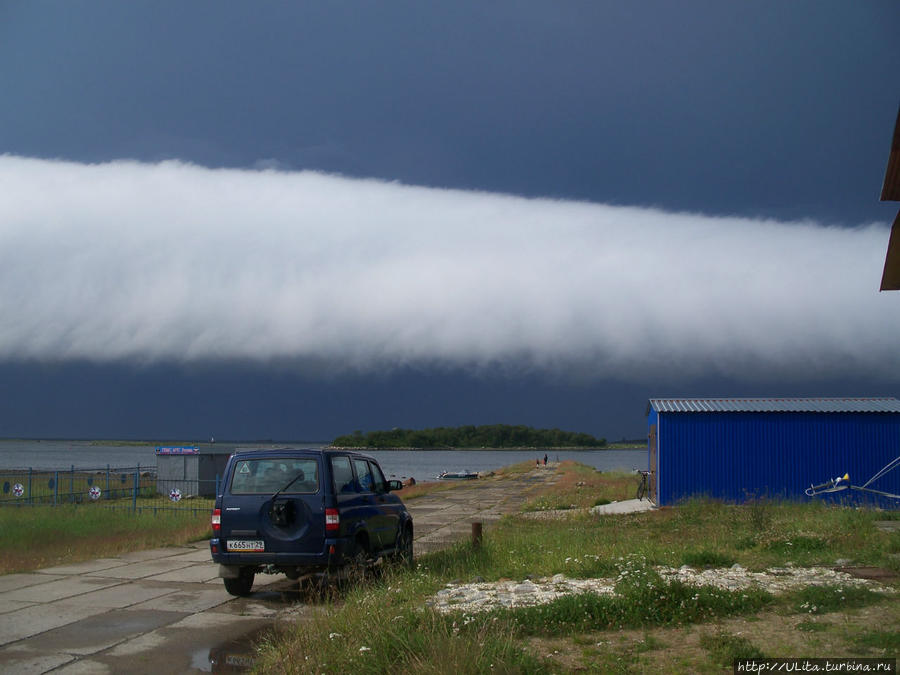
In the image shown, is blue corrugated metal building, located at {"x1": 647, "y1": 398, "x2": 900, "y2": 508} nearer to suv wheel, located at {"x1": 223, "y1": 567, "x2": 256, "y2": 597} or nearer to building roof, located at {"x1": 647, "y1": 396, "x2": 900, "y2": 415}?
building roof, located at {"x1": 647, "y1": 396, "x2": 900, "y2": 415}

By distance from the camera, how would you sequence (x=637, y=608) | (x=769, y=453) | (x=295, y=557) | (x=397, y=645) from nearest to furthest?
(x=397, y=645)
(x=637, y=608)
(x=295, y=557)
(x=769, y=453)

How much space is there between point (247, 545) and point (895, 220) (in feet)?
25.8

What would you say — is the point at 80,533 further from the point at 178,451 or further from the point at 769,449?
the point at 178,451

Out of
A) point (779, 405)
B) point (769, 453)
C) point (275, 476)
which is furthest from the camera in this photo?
point (779, 405)

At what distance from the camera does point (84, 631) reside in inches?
325

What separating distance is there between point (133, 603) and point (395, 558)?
3727 millimetres

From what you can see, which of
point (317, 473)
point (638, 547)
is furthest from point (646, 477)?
point (317, 473)

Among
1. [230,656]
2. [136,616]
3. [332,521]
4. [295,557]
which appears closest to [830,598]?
[332,521]

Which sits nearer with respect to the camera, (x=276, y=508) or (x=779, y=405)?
(x=276, y=508)

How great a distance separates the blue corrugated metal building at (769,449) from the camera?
21922 millimetres

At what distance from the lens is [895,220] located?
6145mm

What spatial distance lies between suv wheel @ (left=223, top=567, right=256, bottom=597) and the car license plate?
418mm

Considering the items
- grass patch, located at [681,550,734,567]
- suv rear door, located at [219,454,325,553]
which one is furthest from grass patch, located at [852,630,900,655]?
suv rear door, located at [219,454,325,553]

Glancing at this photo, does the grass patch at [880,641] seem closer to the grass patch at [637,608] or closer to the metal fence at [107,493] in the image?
the grass patch at [637,608]
